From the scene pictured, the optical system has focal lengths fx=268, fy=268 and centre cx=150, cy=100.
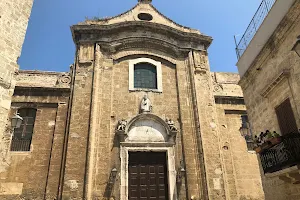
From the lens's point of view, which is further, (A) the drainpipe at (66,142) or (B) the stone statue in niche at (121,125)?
(B) the stone statue in niche at (121,125)

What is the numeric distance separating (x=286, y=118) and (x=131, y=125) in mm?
6872

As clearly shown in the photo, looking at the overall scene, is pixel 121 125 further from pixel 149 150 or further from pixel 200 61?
pixel 200 61

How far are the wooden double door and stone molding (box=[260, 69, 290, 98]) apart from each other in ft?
18.3

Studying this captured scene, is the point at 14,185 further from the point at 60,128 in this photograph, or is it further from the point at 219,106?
the point at 219,106

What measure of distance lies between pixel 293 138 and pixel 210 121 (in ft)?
22.2

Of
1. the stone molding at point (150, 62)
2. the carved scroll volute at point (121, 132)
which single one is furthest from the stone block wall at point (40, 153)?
the stone molding at point (150, 62)

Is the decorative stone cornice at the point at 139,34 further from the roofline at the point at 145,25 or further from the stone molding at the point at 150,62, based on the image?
the stone molding at the point at 150,62

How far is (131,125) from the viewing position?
12.6m

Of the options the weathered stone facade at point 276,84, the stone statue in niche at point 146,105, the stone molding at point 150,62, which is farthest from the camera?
the stone molding at point 150,62

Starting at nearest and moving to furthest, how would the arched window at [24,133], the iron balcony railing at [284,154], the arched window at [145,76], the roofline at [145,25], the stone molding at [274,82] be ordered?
the iron balcony railing at [284,154]
the stone molding at [274,82]
the arched window at [24,133]
the arched window at [145,76]
the roofline at [145,25]

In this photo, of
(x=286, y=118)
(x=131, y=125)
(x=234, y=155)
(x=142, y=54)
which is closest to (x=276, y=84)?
(x=286, y=118)

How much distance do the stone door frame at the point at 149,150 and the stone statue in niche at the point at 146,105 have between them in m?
1.67

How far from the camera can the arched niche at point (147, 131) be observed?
12.4m

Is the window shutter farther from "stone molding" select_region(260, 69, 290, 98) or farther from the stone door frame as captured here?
the stone door frame
